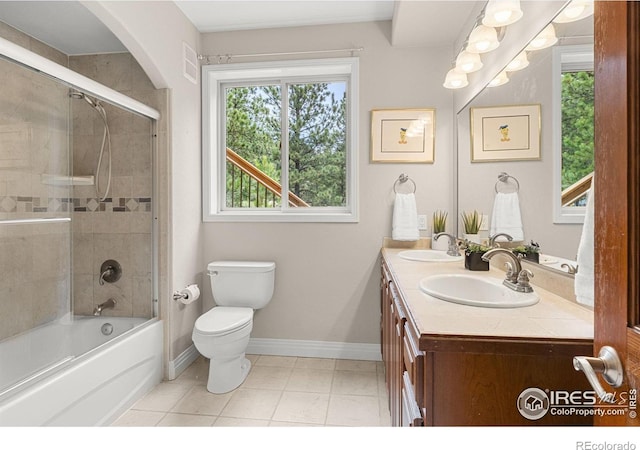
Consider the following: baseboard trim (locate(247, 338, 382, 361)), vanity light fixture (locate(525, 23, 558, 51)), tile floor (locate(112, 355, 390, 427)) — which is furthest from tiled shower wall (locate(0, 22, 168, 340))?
vanity light fixture (locate(525, 23, 558, 51))

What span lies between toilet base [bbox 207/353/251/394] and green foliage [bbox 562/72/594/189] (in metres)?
2.03

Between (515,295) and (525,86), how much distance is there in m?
0.91

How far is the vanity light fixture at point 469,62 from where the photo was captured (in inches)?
71.7

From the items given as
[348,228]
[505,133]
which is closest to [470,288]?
[505,133]

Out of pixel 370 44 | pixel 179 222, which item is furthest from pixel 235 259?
pixel 370 44

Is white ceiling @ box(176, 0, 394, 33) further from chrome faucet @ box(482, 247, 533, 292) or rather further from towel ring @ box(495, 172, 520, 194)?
chrome faucet @ box(482, 247, 533, 292)

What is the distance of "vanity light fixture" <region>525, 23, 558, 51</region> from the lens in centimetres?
120

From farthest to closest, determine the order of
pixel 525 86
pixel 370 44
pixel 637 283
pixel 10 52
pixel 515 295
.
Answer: pixel 370 44, pixel 525 86, pixel 10 52, pixel 515 295, pixel 637 283

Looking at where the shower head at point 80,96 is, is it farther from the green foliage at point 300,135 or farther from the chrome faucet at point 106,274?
the chrome faucet at point 106,274

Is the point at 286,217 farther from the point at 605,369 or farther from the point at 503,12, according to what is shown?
the point at 605,369

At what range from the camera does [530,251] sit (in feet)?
4.51

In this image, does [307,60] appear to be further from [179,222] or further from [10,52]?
[10,52]

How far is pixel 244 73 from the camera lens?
2584 mm

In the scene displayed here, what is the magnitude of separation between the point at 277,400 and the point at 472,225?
5.27 feet
